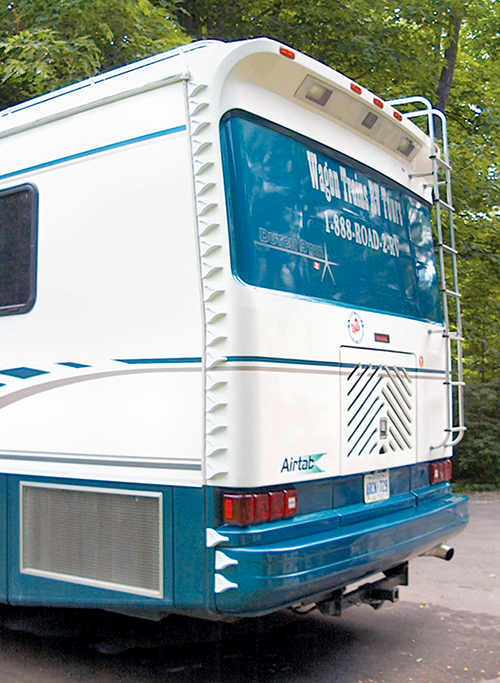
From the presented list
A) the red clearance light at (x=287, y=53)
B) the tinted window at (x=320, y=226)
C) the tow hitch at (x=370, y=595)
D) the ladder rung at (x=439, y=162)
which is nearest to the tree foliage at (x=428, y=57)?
the ladder rung at (x=439, y=162)

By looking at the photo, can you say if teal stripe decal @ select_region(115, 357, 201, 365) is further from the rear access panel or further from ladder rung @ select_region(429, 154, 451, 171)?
ladder rung @ select_region(429, 154, 451, 171)

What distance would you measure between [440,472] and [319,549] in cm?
178

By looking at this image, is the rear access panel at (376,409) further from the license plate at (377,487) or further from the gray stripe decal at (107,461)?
the gray stripe decal at (107,461)

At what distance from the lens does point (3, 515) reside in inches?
178

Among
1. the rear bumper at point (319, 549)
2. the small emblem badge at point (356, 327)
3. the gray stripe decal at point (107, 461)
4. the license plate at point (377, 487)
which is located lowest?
the rear bumper at point (319, 549)

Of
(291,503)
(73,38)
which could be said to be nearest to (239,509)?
(291,503)

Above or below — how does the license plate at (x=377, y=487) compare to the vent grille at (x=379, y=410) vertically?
below

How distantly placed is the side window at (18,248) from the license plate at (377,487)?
219 centimetres

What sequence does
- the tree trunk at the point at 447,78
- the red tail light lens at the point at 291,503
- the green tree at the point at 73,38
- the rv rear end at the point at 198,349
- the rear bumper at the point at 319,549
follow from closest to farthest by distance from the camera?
the rear bumper at the point at 319,549 → the rv rear end at the point at 198,349 → the red tail light lens at the point at 291,503 → the green tree at the point at 73,38 → the tree trunk at the point at 447,78

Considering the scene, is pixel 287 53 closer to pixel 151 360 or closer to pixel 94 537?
pixel 151 360

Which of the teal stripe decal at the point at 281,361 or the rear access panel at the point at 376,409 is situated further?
the rear access panel at the point at 376,409

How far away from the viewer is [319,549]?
3947 mm

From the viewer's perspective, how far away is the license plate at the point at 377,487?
4.60 metres

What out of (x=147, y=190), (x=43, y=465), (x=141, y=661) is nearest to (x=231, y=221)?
(x=147, y=190)
